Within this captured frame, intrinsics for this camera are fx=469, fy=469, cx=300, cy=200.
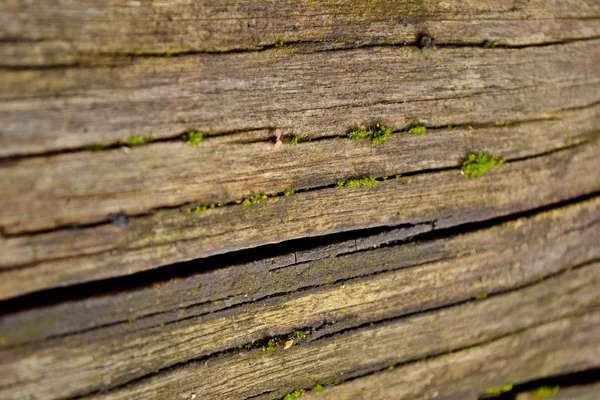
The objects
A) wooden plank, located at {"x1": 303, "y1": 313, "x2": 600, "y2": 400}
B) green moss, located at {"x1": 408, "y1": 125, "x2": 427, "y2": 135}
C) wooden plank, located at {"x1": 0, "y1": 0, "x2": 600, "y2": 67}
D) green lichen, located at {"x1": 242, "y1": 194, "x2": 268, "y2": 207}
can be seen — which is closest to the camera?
wooden plank, located at {"x1": 0, "y1": 0, "x2": 600, "y2": 67}

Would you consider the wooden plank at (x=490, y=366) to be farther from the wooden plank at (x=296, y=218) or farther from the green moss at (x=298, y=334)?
the wooden plank at (x=296, y=218)

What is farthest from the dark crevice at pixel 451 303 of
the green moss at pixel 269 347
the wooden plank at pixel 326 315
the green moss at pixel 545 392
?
the green moss at pixel 545 392

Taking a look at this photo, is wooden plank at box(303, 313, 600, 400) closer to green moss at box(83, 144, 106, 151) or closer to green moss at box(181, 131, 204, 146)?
green moss at box(181, 131, 204, 146)

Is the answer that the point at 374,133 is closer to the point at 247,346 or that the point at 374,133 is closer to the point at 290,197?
the point at 290,197

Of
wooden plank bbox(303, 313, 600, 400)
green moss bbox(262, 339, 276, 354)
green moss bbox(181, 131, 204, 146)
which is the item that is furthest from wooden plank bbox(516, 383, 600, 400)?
green moss bbox(181, 131, 204, 146)

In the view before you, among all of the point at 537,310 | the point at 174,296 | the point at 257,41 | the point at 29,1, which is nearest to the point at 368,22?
the point at 257,41

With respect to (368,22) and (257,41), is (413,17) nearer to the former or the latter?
(368,22)
